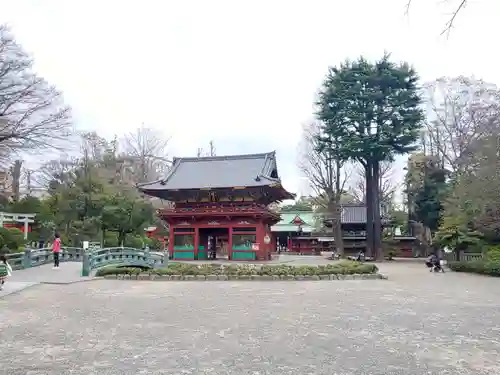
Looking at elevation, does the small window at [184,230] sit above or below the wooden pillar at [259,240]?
above

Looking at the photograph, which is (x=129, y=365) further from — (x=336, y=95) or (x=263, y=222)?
(x=336, y=95)

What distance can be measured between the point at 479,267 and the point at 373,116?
17.7 metres

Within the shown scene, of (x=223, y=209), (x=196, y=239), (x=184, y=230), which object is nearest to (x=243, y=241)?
(x=223, y=209)

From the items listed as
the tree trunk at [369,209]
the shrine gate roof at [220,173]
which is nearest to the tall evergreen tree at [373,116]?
the tree trunk at [369,209]

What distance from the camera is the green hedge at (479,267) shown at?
2316 centimetres

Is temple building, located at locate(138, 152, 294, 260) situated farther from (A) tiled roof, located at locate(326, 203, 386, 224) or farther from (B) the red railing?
(A) tiled roof, located at locate(326, 203, 386, 224)

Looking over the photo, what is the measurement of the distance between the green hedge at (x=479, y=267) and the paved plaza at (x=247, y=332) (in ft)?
34.0

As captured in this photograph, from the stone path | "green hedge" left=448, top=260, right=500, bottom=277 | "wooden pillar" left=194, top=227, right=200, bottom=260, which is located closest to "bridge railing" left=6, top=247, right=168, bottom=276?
the stone path

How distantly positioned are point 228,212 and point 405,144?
16.6 m

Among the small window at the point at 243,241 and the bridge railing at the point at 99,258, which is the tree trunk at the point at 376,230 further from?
the bridge railing at the point at 99,258

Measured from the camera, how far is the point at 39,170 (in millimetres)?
41094

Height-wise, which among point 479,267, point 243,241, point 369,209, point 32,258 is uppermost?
point 369,209

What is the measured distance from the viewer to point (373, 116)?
38.6 m

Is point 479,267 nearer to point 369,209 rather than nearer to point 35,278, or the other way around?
point 369,209
